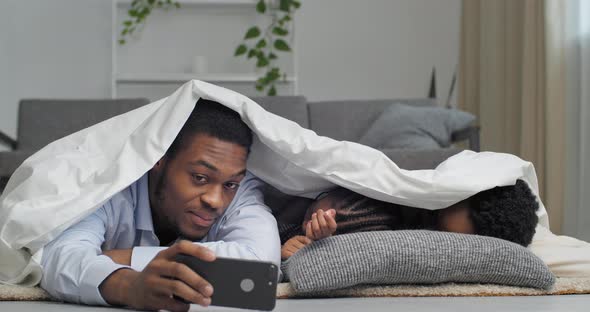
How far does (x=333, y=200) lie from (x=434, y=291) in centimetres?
31

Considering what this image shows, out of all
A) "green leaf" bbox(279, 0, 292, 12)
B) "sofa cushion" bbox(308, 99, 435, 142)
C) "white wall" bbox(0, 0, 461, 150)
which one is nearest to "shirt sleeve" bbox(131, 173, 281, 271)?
"sofa cushion" bbox(308, 99, 435, 142)

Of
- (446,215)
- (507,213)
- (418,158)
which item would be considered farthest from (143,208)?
(418,158)

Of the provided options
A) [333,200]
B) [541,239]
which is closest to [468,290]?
[333,200]

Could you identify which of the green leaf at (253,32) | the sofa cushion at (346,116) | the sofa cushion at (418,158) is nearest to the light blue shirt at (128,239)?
the sofa cushion at (418,158)

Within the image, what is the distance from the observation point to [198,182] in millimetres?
1443

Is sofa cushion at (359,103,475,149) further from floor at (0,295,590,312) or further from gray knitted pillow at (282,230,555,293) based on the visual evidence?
floor at (0,295,590,312)

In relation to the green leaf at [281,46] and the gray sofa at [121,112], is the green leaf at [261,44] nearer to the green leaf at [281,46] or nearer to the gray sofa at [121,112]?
the green leaf at [281,46]

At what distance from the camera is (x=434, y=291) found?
54.2 inches

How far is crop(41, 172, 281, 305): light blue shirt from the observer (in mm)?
1227

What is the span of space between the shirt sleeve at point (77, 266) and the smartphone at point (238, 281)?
7.9 inches

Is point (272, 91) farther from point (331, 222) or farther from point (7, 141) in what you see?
point (331, 222)

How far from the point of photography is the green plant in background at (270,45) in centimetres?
464

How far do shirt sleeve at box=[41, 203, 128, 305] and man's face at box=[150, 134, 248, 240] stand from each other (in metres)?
0.16

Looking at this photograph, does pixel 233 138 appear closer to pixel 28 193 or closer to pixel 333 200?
pixel 333 200
